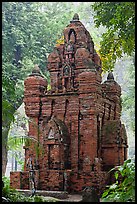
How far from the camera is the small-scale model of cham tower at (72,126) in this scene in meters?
11.4

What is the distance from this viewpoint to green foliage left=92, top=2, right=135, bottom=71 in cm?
933

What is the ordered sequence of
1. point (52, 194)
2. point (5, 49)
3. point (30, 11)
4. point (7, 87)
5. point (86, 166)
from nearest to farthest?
point (7, 87) < point (52, 194) < point (86, 166) < point (5, 49) < point (30, 11)

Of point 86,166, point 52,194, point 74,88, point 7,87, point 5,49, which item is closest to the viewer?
point 7,87

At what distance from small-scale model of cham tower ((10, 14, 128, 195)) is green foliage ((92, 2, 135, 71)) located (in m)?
0.82

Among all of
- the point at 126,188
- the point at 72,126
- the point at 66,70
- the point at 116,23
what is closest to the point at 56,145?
the point at 72,126

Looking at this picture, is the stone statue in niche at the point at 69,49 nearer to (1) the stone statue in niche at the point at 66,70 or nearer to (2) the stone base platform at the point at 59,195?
(1) the stone statue in niche at the point at 66,70

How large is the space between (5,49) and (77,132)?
380 inches

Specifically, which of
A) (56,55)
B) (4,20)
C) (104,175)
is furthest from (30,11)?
(104,175)

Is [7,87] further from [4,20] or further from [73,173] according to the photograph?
[4,20]

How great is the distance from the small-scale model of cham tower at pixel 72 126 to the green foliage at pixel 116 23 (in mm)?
818

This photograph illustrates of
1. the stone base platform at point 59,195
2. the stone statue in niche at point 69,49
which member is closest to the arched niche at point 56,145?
the stone base platform at point 59,195

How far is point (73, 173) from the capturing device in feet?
37.7

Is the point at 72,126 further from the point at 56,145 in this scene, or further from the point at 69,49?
the point at 69,49

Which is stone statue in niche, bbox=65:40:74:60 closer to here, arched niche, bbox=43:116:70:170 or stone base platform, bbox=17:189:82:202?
arched niche, bbox=43:116:70:170
